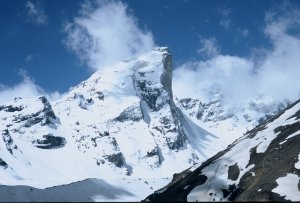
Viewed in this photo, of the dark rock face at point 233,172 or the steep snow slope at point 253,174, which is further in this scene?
the dark rock face at point 233,172

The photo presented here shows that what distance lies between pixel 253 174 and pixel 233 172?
6.87m

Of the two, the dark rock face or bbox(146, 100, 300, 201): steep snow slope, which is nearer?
bbox(146, 100, 300, 201): steep snow slope

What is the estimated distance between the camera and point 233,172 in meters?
123

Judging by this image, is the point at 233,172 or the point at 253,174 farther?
the point at 233,172

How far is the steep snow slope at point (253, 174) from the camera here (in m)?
103

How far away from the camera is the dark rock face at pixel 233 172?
120m

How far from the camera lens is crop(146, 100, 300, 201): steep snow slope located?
103 metres

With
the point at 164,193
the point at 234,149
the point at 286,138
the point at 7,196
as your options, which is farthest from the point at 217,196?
the point at 7,196

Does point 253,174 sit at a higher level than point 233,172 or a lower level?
lower

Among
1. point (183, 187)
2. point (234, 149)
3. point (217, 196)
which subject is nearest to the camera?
point (217, 196)

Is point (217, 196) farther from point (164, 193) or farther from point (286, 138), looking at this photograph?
point (286, 138)

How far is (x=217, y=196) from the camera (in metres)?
109

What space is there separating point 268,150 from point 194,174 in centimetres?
1908

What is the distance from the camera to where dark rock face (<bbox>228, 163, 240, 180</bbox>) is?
4727 inches
